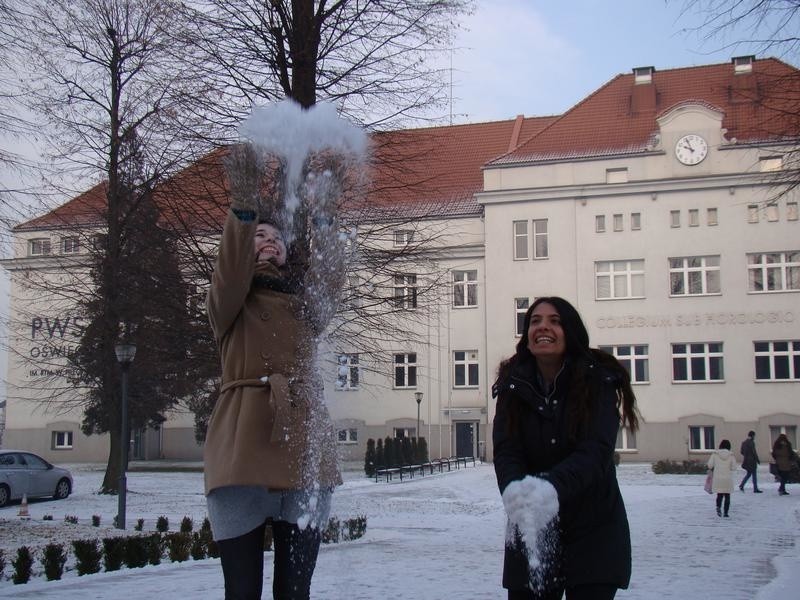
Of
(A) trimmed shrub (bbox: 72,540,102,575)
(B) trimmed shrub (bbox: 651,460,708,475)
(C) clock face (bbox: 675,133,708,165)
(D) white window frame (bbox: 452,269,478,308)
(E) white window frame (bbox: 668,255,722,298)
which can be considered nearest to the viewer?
(A) trimmed shrub (bbox: 72,540,102,575)

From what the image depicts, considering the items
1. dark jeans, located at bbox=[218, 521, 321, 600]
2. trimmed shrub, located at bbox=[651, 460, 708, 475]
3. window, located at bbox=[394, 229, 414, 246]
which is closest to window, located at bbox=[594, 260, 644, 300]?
trimmed shrub, located at bbox=[651, 460, 708, 475]

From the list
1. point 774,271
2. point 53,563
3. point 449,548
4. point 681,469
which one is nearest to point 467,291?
point 774,271

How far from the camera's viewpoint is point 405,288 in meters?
13.9

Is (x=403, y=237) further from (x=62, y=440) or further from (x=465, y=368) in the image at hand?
(x=62, y=440)

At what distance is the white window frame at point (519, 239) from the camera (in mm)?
44156

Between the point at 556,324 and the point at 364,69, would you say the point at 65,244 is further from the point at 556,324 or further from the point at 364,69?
the point at 556,324

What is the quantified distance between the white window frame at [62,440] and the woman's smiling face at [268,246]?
5268 cm

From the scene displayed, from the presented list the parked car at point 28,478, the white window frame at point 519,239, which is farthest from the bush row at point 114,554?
the white window frame at point 519,239

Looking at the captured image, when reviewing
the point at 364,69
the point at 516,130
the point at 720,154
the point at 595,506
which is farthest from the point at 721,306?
the point at 595,506

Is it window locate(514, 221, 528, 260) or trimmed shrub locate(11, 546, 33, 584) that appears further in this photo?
window locate(514, 221, 528, 260)

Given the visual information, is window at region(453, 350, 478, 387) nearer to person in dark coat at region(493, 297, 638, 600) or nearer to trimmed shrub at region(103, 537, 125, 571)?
trimmed shrub at region(103, 537, 125, 571)

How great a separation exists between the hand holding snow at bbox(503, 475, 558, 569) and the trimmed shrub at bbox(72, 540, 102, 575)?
24.8 ft

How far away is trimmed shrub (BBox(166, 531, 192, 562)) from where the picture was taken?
1062 cm

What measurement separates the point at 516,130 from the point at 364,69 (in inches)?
1573
